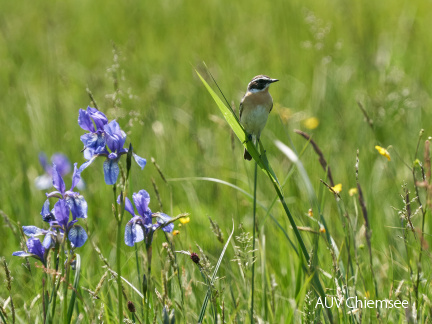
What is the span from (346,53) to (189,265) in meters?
4.49

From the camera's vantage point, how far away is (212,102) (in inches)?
231

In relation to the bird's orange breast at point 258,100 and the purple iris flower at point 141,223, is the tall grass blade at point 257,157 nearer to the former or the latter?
the purple iris flower at point 141,223

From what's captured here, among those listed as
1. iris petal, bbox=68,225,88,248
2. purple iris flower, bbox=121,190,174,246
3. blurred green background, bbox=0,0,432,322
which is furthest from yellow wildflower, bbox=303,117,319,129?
iris petal, bbox=68,225,88,248

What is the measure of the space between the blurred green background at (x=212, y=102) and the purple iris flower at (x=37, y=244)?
54cm

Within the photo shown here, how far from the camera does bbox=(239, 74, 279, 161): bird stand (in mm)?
3525

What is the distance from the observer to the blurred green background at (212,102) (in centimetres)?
395

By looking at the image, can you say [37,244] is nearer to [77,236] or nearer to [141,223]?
[77,236]

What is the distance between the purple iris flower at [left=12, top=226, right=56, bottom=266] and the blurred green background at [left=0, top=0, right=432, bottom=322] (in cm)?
54

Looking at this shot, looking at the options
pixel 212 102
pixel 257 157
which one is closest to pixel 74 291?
pixel 257 157

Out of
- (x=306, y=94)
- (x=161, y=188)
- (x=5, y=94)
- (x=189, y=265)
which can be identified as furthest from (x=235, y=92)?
(x=189, y=265)

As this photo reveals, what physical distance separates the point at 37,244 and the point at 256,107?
1.63m

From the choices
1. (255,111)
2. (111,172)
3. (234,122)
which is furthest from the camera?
(255,111)

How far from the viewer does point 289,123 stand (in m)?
5.50

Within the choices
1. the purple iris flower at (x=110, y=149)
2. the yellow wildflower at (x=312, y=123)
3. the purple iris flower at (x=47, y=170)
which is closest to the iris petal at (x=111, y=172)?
the purple iris flower at (x=110, y=149)
